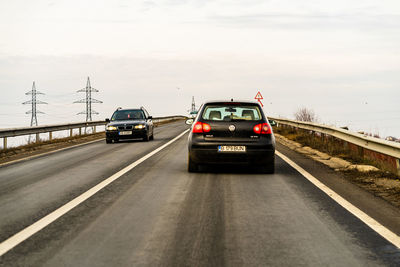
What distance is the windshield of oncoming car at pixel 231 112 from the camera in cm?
1043

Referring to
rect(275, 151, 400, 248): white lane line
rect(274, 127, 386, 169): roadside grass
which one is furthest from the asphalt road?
rect(274, 127, 386, 169): roadside grass

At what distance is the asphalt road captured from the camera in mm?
4551

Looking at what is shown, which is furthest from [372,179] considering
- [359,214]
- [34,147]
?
[34,147]

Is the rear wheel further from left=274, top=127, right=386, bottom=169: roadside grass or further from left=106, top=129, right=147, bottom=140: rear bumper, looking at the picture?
left=106, top=129, right=147, bottom=140: rear bumper

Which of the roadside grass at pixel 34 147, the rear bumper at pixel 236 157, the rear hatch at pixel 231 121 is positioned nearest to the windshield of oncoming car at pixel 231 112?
the rear hatch at pixel 231 121

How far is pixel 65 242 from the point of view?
5.07 meters

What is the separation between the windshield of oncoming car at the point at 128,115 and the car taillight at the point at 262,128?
1290cm

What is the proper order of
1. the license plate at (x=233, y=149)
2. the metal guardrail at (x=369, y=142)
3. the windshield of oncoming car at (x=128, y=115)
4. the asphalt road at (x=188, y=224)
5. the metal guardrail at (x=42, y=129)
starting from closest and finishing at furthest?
1. the asphalt road at (x=188, y=224)
2. the metal guardrail at (x=369, y=142)
3. the license plate at (x=233, y=149)
4. the metal guardrail at (x=42, y=129)
5. the windshield of oncoming car at (x=128, y=115)

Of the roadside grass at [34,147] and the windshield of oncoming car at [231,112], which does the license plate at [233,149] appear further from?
the roadside grass at [34,147]

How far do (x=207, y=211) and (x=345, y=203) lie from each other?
213 cm

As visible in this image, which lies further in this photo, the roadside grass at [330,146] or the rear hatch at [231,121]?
the roadside grass at [330,146]

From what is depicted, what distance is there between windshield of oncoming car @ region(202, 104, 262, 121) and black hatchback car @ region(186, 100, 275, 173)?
0.02 metres

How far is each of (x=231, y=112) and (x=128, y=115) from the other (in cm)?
1280

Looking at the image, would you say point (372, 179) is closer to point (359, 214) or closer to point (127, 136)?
point (359, 214)
